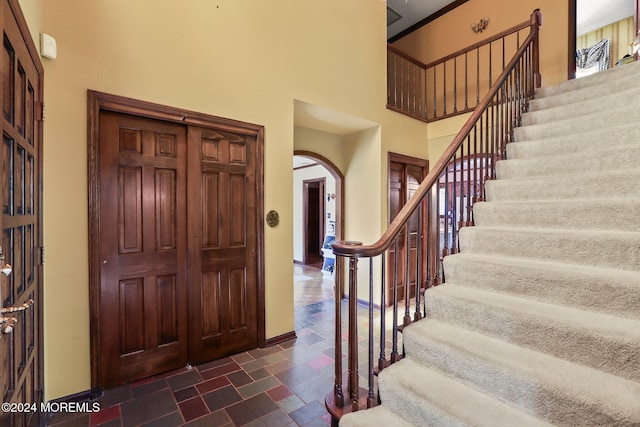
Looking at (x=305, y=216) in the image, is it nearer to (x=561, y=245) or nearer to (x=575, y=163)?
(x=575, y=163)

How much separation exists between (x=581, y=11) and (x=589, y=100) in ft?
14.2

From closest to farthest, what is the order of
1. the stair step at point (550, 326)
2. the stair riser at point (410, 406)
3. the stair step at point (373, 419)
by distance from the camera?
1. the stair step at point (550, 326)
2. the stair riser at point (410, 406)
3. the stair step at point (373, 419)

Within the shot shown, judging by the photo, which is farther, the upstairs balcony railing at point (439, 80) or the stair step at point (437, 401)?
the upstairs balcony railing at point (439, 80)

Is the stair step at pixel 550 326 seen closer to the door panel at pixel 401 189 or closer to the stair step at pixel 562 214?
the stair step at pixel 562 214

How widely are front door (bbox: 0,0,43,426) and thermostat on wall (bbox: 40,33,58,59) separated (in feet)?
0.51

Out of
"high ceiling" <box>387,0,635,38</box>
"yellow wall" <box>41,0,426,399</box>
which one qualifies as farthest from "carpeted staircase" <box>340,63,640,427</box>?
"high ceiling" <box>387,0,635,38</box>

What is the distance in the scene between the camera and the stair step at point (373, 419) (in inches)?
59.1

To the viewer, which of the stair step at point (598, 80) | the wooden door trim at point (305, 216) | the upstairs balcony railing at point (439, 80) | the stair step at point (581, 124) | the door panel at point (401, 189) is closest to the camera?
the stair step at point (581, 124)

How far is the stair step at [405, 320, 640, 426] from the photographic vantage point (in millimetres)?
1131

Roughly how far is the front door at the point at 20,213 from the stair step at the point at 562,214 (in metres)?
2.72

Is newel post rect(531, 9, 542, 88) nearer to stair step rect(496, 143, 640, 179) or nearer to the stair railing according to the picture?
the stair railing

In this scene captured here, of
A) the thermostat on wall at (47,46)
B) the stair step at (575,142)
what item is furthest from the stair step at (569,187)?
the thermostat on wall at (47,46)

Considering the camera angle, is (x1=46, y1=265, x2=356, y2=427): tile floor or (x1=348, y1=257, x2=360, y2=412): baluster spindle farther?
(x1=46, y1=265, x2=356, y2=427): tile floor

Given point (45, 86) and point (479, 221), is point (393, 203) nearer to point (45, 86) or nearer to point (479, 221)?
point (479, 221)
